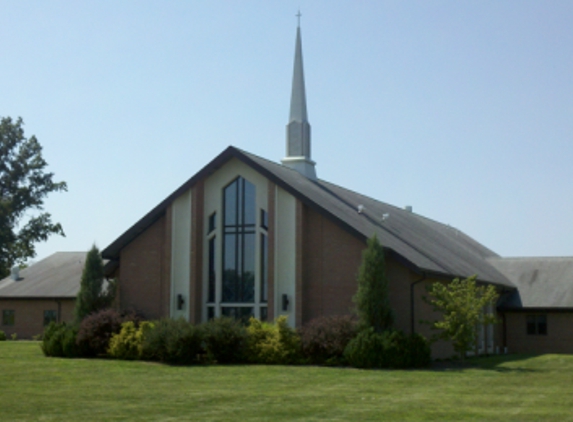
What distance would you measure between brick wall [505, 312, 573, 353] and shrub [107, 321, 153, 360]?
17105mm

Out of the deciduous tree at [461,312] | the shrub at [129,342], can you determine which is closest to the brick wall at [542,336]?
the deciduous tree at [461,312]

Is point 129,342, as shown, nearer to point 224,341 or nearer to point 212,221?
point 224,341

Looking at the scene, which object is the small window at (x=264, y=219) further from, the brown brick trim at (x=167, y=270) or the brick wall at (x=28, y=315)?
the brick wall at (x=28, y=315)

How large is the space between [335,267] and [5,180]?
40435mm

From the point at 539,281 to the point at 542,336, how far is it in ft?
11.4

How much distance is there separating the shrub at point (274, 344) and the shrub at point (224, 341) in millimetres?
298

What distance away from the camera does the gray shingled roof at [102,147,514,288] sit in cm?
2828

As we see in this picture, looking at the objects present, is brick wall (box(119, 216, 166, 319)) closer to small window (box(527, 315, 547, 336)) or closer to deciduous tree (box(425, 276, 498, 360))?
deciduous tree (box(425, 276, 498, 360))

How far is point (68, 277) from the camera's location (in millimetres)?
44969

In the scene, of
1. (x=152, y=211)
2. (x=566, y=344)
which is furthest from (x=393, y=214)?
(x=152, y=211)

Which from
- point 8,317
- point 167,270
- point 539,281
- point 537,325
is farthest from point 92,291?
point 539,281

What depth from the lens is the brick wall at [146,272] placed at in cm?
3098

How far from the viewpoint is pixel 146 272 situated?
31359mm

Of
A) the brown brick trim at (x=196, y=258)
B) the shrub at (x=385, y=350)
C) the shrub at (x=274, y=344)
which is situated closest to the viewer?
the shrub at (x=385, y=350)
